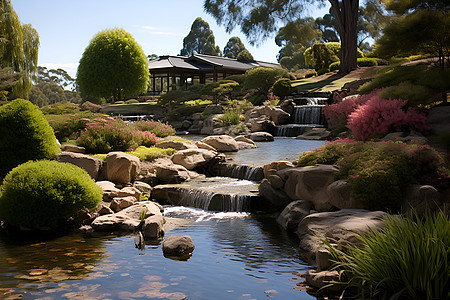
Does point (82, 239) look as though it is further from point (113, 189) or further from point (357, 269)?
point (357, 269)

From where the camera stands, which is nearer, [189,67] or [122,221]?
[122,221]

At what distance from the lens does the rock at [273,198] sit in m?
8.63

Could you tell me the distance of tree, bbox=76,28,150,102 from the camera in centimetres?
3541

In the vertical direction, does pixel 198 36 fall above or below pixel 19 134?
above

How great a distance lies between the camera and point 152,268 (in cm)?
527

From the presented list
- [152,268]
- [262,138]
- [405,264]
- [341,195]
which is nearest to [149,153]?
[341,195]

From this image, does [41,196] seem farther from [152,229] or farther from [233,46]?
[233,46]

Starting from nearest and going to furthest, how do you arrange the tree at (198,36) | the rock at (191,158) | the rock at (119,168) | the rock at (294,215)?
the rock at (294,215) < the rock at (119,168) < the rock at (191,158) < the tree at (198,36)

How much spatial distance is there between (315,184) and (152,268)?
3.88m

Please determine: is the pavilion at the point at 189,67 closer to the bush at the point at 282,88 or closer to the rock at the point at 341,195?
the bush at the point at 282,88

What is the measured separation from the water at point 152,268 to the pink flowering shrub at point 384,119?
13.5 ft

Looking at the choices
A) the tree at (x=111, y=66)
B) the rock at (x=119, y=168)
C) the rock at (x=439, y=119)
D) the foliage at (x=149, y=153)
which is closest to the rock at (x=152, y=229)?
the rock at (x=119, y=168)

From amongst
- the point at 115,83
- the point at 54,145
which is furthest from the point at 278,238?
the point at 115,83

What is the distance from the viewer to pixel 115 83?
35.8 meters
